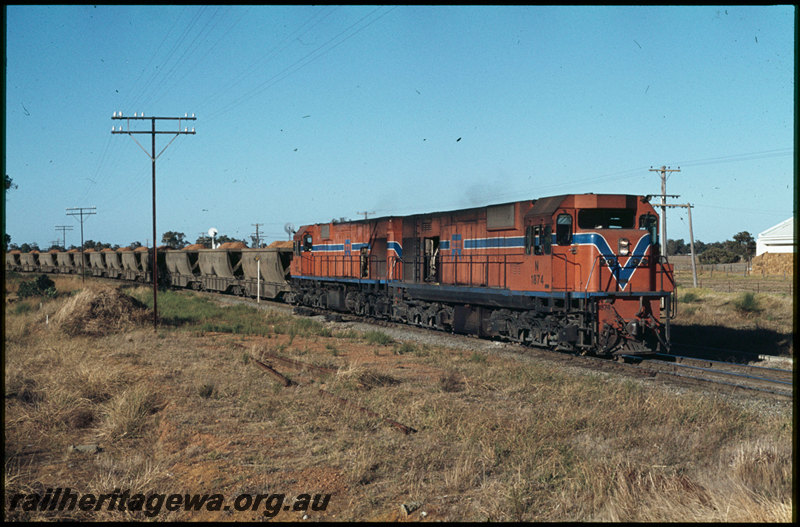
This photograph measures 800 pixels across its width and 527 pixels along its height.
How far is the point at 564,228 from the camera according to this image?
14.7m

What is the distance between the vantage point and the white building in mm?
69188

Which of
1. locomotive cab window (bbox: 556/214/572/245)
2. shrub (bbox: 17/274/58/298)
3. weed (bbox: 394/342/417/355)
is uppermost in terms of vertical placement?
locomotive cab window (bbox: 556/214/572/245)

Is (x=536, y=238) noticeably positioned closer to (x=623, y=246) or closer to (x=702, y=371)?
(x=623, y=246)

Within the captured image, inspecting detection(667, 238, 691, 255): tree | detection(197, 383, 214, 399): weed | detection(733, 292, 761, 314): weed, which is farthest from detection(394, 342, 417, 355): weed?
detection(667, 238, 691, 255): tree

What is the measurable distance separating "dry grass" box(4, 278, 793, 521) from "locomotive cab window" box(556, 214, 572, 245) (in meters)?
3.15

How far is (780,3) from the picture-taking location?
5.27 meters

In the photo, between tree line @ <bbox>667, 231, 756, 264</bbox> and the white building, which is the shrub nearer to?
the white building

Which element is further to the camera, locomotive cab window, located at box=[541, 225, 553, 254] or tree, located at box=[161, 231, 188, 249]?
tree, located at box=[161, 231, 188, 249]

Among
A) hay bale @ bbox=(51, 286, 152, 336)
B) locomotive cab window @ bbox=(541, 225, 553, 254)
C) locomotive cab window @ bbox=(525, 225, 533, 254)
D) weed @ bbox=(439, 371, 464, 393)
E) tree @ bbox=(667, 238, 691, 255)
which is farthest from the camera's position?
tree @ bbox=(667, 238, 691, 255)

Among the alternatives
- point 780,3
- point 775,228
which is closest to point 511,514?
point 780,3

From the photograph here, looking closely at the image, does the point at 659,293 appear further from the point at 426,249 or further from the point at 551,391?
the point at 426,249

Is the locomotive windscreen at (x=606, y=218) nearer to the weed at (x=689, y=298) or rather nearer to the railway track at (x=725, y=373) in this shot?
the railway track at (x=725, y=373)

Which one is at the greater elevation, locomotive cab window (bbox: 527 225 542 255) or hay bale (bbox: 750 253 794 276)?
locomotive cab window (bbox: 527 225 542 255)

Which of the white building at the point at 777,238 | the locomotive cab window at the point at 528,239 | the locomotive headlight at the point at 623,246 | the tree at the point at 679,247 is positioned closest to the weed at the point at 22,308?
the locomotive cab window at the point at 528,239
